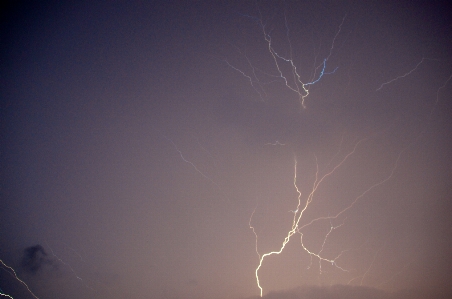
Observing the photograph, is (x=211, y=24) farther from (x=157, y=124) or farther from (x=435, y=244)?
(x=435, y=244)

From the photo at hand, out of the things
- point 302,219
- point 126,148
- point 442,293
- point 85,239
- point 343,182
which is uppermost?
point 126,148

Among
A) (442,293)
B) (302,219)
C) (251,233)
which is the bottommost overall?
(442,293)

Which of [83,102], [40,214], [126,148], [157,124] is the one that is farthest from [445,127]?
[40,214]

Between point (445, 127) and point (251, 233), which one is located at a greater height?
point (445, 127)

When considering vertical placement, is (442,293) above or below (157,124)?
below

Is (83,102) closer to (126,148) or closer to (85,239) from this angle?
(126,148)

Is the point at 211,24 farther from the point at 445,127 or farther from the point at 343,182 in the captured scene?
the point at 445,127

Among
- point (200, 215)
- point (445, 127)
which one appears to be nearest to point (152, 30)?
point (200, 215)
